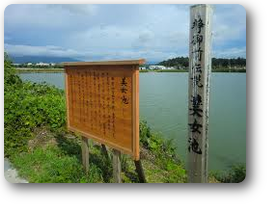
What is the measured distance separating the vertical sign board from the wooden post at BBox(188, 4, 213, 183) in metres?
0.72

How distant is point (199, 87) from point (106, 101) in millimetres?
1256

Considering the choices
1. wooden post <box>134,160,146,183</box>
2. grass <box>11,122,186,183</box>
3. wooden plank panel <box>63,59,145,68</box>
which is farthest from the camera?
grass <box>11,122,186,183</box>

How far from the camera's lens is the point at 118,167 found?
393 centimetres

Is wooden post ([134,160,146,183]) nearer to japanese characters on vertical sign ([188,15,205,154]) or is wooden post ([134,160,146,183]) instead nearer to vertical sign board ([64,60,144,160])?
vertical sign board ([64,60,144,160])

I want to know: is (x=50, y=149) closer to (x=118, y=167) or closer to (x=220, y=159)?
(x=118, y=167)

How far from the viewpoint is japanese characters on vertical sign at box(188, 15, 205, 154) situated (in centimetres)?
352

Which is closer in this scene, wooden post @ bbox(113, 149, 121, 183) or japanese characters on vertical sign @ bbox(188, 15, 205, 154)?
japanese characters on vertical sign @ bbox(188, 15, 205, 154)

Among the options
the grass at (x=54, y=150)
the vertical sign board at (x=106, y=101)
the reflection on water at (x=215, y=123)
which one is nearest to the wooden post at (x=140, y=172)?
the grass at (x=54, y=150)

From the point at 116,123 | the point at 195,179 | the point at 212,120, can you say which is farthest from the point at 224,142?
the point at 116,123

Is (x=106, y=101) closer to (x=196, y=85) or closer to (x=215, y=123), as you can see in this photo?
(x=196, y=85)

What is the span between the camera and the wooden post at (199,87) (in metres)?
3.49

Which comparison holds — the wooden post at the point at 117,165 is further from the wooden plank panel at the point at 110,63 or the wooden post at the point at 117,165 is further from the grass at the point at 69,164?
the wooden plank panel at the point at 110,63

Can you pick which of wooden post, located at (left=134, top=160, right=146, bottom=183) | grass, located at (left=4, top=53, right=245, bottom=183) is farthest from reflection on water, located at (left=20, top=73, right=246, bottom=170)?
wooden post, located at (left=134, top=160, right=146, bottom=183)

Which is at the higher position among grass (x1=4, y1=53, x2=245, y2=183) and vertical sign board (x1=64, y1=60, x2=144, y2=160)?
vertical sign board (x1=64, y1=60, x2=144, y2=160)
